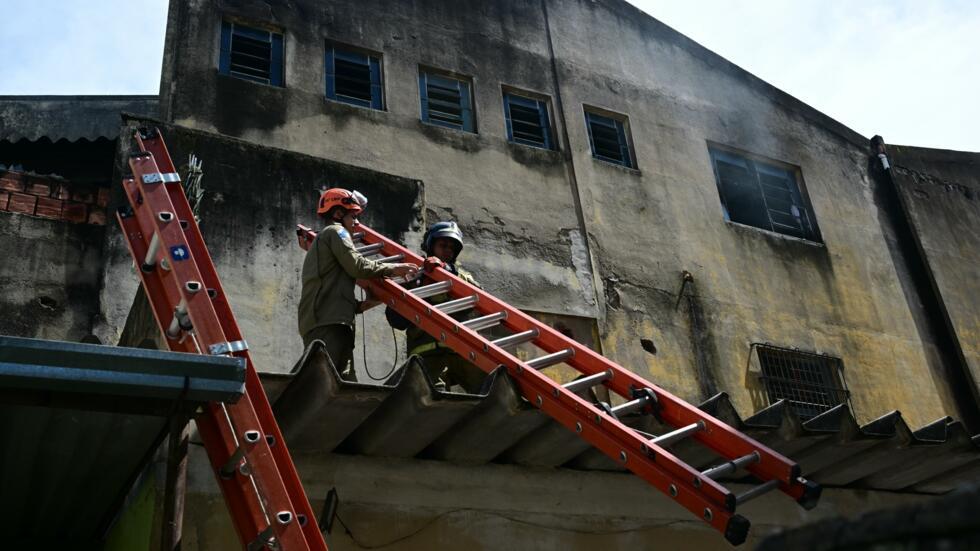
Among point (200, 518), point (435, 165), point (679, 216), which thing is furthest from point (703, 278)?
point (200, 518)

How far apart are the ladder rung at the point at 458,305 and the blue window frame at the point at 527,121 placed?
5.24m

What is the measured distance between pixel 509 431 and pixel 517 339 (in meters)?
0.56

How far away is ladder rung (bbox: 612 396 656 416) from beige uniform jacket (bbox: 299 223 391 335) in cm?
187

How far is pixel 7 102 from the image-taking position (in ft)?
41.5

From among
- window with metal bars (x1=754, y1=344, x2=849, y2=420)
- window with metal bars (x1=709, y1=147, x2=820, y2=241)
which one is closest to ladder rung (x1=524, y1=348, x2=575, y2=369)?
window with metal bars (x1=754, y1=344, x2=849, y2=420)

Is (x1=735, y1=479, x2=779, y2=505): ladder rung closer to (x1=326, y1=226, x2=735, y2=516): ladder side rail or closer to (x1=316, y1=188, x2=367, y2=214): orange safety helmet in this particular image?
(x1=326, y1=226, x2=735, y2=516): ladder side rail

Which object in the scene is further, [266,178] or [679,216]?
[679,216]

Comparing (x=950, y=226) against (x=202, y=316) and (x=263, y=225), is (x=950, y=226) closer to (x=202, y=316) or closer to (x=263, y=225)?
(x=263, y=225)

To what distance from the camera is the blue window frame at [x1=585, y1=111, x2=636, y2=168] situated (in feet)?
38.0

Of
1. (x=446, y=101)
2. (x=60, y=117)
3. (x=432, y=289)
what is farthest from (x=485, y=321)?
(x=60, y=117)

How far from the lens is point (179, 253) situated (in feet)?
14.8

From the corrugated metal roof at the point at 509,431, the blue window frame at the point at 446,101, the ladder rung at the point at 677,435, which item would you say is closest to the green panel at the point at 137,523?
the corrugated metal roof at the point at 509,431

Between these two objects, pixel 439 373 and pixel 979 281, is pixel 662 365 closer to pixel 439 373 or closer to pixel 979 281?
pixel 439 373

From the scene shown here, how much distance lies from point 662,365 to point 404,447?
521cm
